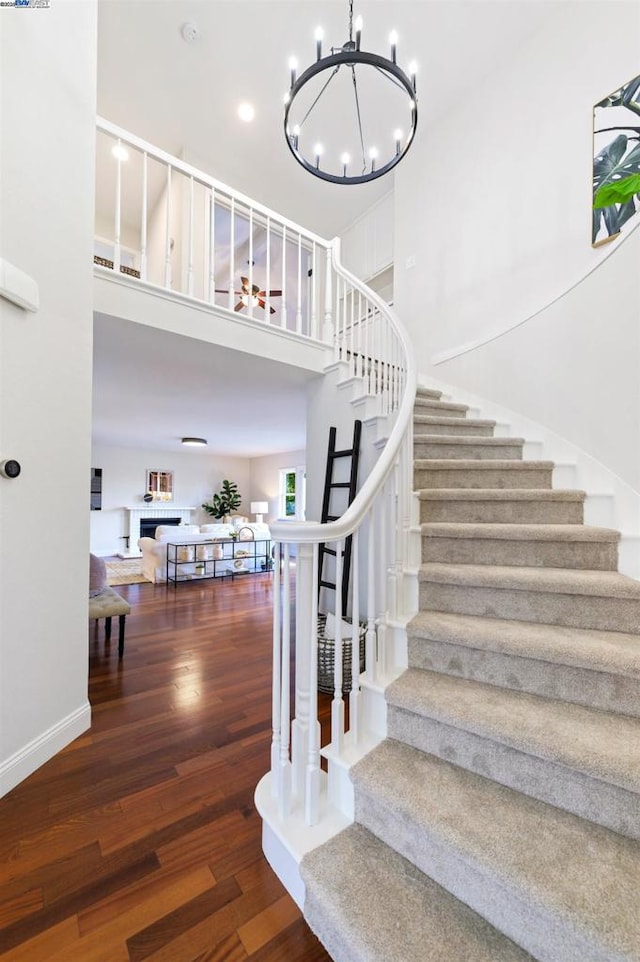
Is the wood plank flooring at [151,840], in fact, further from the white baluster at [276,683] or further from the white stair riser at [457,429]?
the white stair riser at [457,429]

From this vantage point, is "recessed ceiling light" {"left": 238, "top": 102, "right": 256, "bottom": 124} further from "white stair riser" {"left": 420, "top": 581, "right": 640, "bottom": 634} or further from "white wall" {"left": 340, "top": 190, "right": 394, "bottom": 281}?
"white stair riser" {"left": 420, "top": 581, "right": 640, "bottom": 634}

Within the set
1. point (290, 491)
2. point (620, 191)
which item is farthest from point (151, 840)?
point (290, 491)

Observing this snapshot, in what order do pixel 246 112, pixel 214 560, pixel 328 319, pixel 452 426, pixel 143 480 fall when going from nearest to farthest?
pixel 452 426
pixel 328 319
pixel 246 112
pixel 214 560
pixel 143 480

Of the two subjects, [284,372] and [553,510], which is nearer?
[553,510]

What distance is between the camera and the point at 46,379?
1.78 m

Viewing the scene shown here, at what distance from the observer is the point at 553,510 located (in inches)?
85.9

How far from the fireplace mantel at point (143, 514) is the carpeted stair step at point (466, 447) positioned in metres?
7.36

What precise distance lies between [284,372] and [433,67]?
129 inches

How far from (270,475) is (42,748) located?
8.43m

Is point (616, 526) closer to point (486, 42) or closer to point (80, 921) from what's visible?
point (80, 921)

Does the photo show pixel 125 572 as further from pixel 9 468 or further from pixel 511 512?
pixel 511 512

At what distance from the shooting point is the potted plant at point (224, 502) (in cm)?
977

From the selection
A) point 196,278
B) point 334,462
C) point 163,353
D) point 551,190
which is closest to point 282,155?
point 196,278

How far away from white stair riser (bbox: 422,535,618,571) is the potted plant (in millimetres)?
8239
